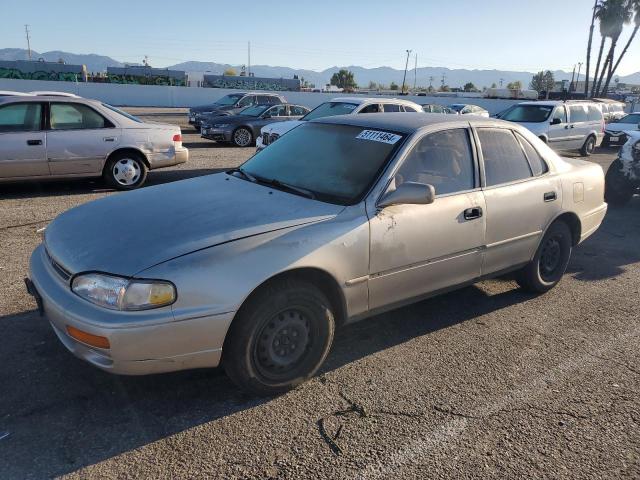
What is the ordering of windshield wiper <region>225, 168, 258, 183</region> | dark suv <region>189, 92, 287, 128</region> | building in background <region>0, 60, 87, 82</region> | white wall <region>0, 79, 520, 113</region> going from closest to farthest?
windshield wiper <region>225, 168, 258, 183</region>
dark suv <region>189, 92, 287, 128</region>
white wall <region>0, 79, 520, 113</region>
building in background <region>0, 60, 87, 82</region>

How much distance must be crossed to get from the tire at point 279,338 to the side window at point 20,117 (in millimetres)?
6384

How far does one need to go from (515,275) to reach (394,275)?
6.30ft

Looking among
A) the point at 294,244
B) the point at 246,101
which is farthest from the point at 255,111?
the point at 294,244

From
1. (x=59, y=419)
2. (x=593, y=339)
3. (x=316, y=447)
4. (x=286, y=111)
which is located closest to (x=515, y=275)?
(x=593, y=339)

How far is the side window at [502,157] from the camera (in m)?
4.18

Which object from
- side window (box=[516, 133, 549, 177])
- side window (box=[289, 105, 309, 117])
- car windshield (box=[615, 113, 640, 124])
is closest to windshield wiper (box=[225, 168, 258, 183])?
side window (box=[516, 133, 549, 177])

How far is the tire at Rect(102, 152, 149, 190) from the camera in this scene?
8438 mm

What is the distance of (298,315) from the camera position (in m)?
3.18

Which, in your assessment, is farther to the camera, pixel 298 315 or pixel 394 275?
pixel 394 275

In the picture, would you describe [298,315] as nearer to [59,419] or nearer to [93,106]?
[59,419]

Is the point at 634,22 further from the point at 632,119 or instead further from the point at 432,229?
the point at 432,229

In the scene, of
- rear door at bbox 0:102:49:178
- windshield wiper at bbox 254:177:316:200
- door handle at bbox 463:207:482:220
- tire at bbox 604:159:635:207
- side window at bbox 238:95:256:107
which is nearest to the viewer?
windshield wiper at bbox 254:177:316:200

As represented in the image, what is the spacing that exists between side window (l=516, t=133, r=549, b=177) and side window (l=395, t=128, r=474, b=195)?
0.76 meters

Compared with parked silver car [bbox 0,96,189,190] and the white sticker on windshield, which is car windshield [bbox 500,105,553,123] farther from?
the white sticker on windshield
